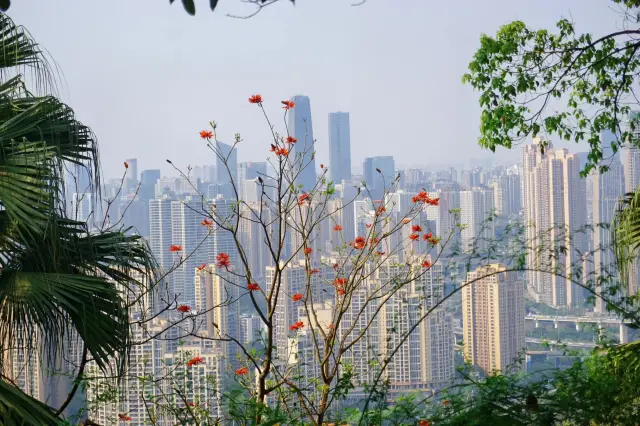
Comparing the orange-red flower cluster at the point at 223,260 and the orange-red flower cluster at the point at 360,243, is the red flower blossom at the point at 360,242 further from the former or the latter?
the orange-red flower cluster at the point at 223,260

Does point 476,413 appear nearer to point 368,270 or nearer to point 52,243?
point 52,243

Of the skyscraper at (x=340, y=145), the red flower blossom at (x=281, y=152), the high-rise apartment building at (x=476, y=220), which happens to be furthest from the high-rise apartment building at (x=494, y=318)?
the skyscraper at (x=340, y=145)

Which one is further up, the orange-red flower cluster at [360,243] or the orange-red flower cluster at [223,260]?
the orange-red flower cluster at [360,243]

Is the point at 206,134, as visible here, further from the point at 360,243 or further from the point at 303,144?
the point at 360,243

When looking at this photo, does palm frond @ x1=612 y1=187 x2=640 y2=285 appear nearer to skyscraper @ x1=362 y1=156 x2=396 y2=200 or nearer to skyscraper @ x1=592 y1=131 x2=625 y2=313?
skyscraper @ x1=592 y1=131 x2=625 y2=313

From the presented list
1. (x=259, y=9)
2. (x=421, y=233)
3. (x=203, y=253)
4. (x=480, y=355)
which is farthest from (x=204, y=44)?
(x=259, y=9)

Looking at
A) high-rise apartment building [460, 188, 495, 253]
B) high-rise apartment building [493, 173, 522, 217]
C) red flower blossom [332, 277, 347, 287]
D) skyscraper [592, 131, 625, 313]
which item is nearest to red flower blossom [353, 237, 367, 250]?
red flower blossom [332, 277, 347, 287]

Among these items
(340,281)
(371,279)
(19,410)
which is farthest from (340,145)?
(19,410)
